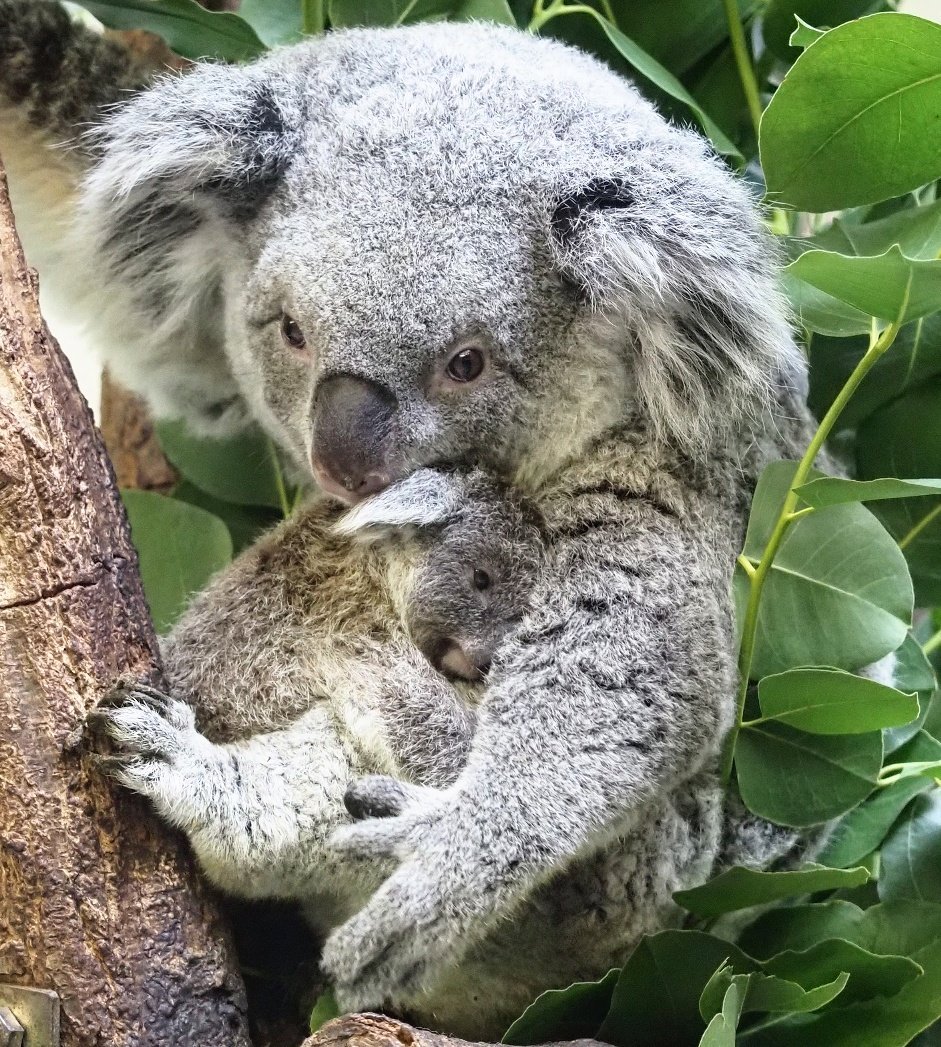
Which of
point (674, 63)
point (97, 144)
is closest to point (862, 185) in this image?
point (674, 63)

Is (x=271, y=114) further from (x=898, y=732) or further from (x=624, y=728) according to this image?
(x=898, y=732)

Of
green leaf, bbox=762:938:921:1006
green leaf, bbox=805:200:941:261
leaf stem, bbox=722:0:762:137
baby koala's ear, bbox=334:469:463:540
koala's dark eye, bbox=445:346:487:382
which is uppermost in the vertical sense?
leaf stem, bbox=722:0:762:137

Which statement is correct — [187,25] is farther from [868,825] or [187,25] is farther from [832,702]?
[868,825]

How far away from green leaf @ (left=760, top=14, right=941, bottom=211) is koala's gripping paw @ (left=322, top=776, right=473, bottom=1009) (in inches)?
47.1

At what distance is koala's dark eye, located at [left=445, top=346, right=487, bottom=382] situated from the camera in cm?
206

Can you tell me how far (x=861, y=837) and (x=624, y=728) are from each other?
77 cm

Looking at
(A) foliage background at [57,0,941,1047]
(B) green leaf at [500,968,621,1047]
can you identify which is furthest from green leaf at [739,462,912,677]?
(B) green leaf at [500,968,621,1047]

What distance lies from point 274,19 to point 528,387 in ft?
3.91

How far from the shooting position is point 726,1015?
1688mm

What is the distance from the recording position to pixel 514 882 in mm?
1832

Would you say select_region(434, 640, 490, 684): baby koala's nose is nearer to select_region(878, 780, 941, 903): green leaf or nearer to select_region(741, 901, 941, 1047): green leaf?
select_region(741, 901, 941, 1047): green leaf

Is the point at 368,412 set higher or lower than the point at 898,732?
higher

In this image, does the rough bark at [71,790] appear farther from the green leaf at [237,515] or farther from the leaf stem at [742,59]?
the leaf stem at [742,59]

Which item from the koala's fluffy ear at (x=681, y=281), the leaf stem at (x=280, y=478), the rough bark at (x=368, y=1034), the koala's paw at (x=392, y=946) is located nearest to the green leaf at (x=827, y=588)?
the koala's fluffy ear at (x=681, y=281)
